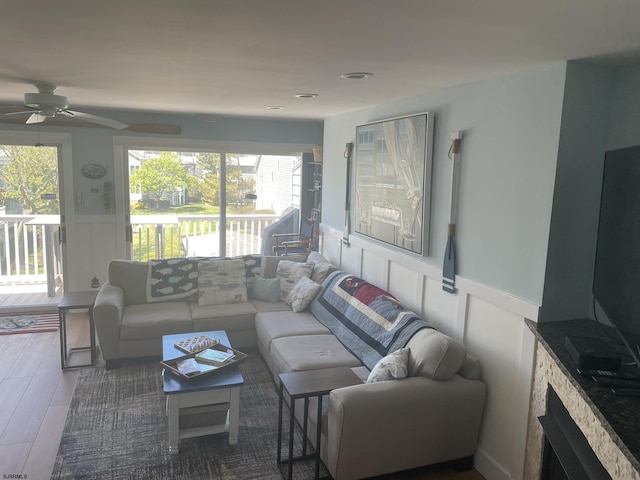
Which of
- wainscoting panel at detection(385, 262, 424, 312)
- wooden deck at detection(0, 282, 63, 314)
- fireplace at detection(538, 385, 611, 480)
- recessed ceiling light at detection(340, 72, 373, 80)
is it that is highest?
recessed ceiling light at detection(340, 72, 373, 80)

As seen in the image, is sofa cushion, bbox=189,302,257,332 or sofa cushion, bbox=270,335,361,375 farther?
sofa cushion, bbox=189,302,257,332

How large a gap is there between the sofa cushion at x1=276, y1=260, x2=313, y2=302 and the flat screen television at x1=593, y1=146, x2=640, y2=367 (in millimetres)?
3037

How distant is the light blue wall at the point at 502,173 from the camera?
2459 mm

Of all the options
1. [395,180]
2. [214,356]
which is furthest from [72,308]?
[395,180]

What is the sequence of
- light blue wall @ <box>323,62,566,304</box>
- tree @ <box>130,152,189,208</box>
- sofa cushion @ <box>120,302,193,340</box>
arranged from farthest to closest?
tree @ <box>130,152,189,208</box> < sofa cushion @ <box>120,302,193,340</box> < light blue wall @ <box>323,62,566,304</box>

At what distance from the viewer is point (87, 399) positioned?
363cm

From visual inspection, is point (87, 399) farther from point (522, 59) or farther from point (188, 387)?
point (522, 59)

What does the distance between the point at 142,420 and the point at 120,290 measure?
4.92 ft

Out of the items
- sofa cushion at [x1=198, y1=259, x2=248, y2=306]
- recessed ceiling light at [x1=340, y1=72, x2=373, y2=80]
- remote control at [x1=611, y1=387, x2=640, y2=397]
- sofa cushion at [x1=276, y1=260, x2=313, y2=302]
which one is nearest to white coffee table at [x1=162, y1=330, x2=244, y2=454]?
sofa cushion at [x1=198, y1=259, x2=248, y2=306]

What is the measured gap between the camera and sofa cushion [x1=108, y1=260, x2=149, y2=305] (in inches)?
180

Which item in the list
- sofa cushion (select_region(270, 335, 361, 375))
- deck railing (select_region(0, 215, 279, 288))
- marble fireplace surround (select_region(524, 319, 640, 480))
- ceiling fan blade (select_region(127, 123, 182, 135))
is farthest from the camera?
deck railing (select_region(0, 215, 279, 288))

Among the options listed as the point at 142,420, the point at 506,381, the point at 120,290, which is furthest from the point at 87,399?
the point at 506,381

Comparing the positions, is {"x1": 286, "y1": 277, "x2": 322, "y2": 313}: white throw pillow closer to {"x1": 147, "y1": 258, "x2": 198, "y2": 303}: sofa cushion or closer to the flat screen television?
{"x1": 147, "y1": 258, "x2": 198, "y2": 303}: sofa cushion

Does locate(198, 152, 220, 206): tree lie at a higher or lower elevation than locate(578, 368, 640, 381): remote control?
higher
